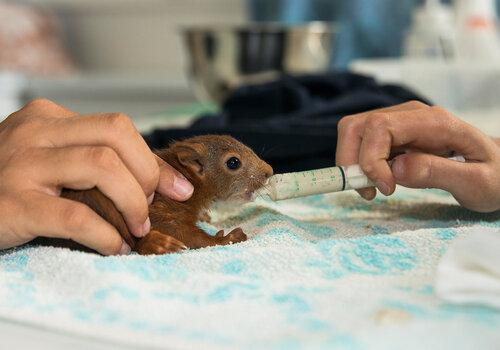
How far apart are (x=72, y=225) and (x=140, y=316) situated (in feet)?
0.79

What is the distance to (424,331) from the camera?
65 centimetres

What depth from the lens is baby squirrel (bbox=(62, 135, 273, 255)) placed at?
110cm

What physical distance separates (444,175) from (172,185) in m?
0.42

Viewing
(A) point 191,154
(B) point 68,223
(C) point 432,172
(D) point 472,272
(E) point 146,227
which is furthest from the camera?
(A) point 191,154

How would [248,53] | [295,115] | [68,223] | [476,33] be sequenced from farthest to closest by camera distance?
[476,33]
[248,53]
[295,115]
[68,223]

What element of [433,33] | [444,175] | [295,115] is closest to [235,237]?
[444,175]

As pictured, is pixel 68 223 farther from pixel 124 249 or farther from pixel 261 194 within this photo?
pixel 261 194

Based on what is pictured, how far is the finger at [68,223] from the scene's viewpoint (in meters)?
0.91

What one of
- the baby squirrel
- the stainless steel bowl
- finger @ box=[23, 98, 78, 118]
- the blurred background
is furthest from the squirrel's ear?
the stainless steel bowl

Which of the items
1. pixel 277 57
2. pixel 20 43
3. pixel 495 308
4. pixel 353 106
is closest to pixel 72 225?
pixel 495 308

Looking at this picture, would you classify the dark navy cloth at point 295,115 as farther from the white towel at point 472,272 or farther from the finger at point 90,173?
the white towel at point 472,272

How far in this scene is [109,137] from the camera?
0.95m

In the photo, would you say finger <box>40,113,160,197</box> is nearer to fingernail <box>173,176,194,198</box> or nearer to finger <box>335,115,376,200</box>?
fingernail <box>173,176,194,198</box>

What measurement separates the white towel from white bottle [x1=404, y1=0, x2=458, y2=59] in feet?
6.79
